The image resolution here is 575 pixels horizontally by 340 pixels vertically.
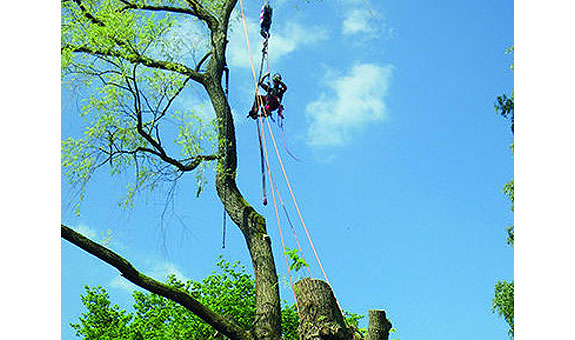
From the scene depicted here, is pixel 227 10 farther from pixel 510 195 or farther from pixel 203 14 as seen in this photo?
pixel 510 195

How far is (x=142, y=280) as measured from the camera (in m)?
4.11

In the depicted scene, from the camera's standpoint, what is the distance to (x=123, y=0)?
22.9 ft

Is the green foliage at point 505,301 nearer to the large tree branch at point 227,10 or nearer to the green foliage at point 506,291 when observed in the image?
the green foliage at point 506,291

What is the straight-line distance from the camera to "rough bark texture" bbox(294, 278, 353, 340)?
383 cm

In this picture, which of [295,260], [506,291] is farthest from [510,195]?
[295,260]

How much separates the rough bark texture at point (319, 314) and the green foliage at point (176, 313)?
330 cm

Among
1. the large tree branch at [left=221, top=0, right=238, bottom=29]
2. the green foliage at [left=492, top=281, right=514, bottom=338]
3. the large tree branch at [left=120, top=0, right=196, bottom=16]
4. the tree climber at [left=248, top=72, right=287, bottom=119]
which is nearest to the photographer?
the tree climber at [left=248, top=72, right=287, bottom=119]

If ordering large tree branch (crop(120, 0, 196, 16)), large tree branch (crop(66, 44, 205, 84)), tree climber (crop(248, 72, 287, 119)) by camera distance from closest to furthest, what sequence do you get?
tree climber (crop(248, 72, 287, 119)) → large tree branch (crop(66, 44, 205, 84)) → large tree branch (crop(120, 0, 196, 16))

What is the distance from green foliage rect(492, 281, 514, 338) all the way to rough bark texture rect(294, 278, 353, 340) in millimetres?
5210

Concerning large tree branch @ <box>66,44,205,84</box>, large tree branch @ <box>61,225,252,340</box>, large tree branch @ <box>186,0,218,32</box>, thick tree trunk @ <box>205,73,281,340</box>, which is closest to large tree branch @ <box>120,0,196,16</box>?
large tree branch @ <box>186,0,218,32</box>

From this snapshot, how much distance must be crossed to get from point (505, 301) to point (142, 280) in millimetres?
6017

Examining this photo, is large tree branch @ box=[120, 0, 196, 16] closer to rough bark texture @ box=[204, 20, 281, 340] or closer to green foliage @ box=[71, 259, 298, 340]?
rough bark texture @ box=[204, 20, 281, 340]
